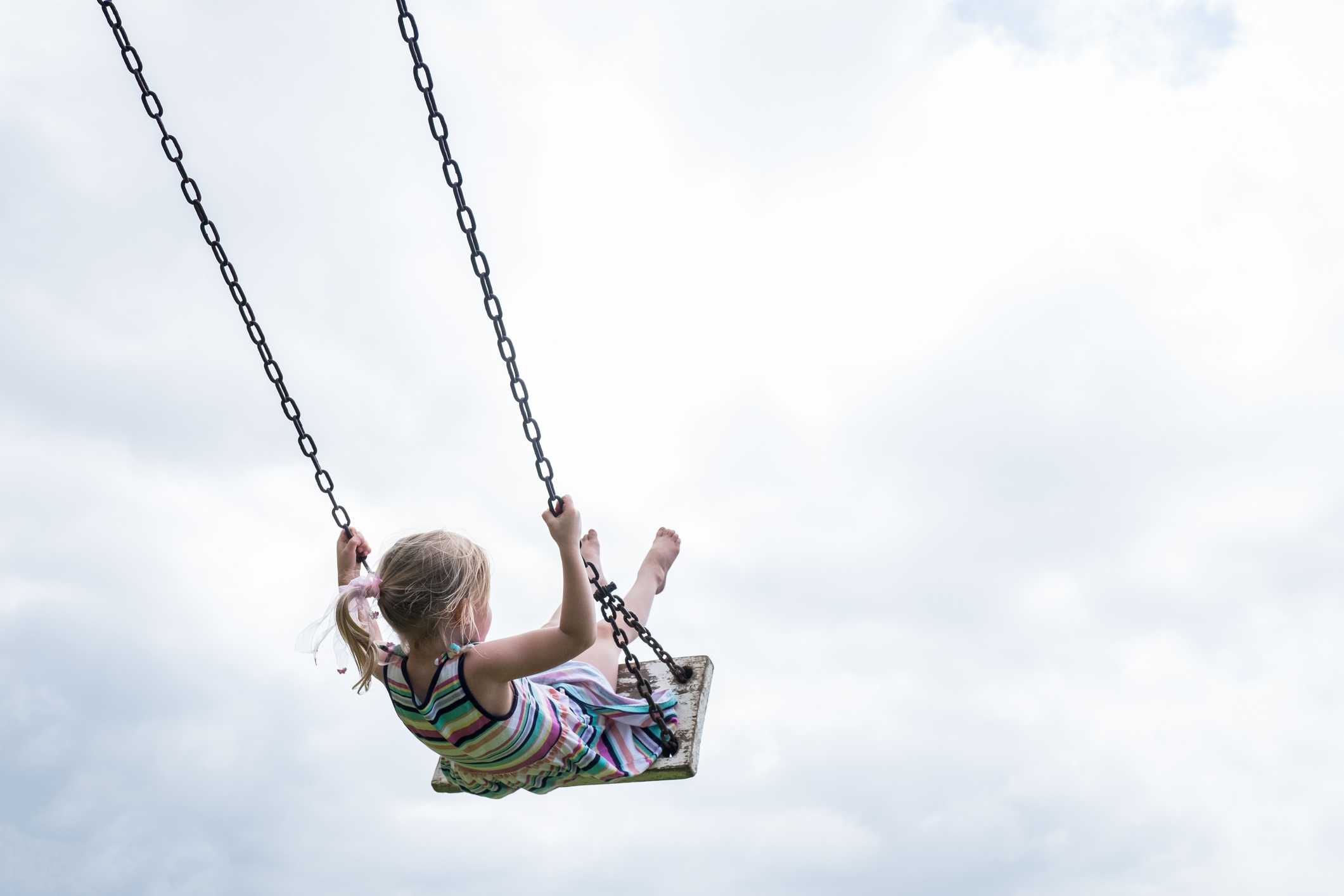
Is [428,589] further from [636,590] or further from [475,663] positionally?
[636,590]

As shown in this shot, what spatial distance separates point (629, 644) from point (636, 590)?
2.09ft

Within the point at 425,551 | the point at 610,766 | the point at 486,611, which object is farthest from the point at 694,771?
the point at 425,551

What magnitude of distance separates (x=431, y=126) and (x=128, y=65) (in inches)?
40.8

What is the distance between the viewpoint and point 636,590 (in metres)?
5.38

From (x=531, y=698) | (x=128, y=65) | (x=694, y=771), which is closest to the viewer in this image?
(x=128, y=65)

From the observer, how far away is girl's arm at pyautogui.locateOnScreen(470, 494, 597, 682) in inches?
150

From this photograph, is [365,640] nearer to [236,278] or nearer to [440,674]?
[440,674]

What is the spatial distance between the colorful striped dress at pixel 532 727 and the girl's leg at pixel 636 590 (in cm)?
9

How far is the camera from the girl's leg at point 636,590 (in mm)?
4949

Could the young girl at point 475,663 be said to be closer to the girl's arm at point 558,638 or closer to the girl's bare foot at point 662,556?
the girl's arm at point 558,638

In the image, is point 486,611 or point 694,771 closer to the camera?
point 486,611

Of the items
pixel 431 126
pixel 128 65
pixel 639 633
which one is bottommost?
pixel 639 633

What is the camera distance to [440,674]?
4.05 metres

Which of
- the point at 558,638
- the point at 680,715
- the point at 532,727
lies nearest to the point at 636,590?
the point at 680,715
